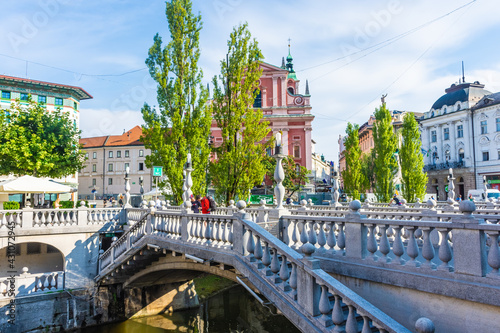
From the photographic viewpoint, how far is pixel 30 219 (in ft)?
52.9

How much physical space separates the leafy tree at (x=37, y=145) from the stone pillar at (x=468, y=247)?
25.6 metres

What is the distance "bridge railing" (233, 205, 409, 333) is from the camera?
4.76 metres

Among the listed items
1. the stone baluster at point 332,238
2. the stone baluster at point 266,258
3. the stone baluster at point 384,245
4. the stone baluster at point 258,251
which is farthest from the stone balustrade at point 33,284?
the stone baluster at point 384,245

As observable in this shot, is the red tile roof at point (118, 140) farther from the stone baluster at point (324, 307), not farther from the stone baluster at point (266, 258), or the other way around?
the stone baluster at point (324, 307)

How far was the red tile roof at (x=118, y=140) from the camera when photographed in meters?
66.1

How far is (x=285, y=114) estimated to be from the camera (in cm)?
4425

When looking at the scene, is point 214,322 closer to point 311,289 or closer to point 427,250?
point 311,289

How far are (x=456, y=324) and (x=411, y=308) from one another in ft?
2.25

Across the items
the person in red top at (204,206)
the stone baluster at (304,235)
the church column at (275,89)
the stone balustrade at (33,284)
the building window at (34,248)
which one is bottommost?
the stone balustrade at (33,284)

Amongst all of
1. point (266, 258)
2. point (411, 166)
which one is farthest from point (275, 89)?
point (266, 258)

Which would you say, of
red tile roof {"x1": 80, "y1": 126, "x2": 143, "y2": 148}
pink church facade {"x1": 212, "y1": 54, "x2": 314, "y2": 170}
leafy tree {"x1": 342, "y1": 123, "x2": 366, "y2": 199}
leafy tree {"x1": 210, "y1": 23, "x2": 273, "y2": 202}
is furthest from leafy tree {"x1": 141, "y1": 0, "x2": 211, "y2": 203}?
red tile roof {"x1": 80, "y1": 126, "x2": 143, "y2": 148}

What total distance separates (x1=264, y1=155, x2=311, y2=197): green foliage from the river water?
18994 mm

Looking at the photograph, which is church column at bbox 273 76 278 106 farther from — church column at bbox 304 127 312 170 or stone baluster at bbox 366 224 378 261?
stone baluster at bbox 366 224 378 261

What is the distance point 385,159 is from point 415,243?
1117 inches
